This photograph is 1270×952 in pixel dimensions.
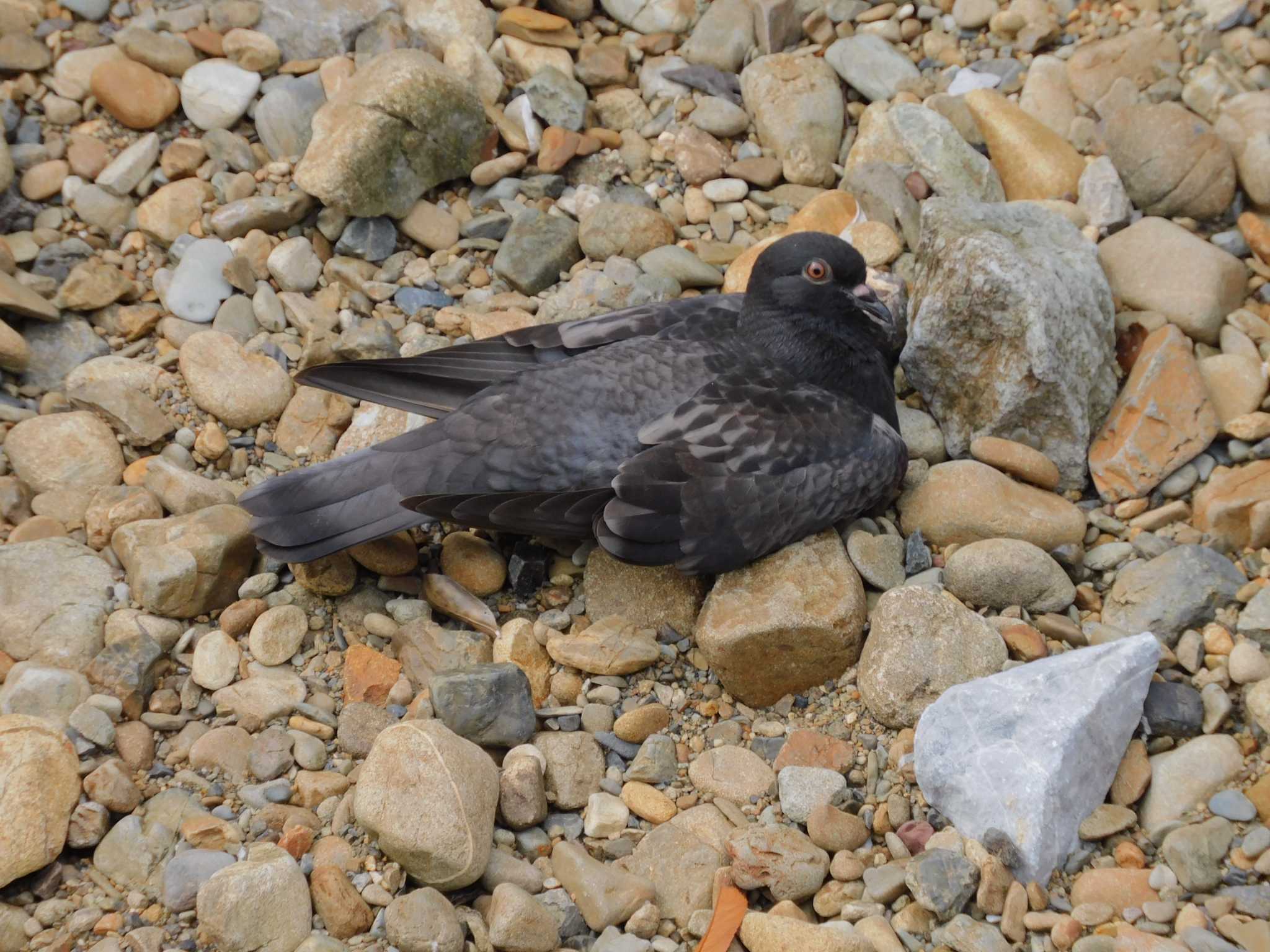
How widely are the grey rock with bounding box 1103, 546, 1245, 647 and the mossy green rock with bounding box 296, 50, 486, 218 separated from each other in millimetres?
3596

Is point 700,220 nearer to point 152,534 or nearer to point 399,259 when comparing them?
point 399,259

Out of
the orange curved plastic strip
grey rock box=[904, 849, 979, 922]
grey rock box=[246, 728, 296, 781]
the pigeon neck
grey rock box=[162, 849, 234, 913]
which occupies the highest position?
the pigeon neck

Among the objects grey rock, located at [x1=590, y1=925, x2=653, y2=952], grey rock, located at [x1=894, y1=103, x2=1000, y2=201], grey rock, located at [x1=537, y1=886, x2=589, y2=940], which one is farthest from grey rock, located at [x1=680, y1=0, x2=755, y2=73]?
grey rock, located at [x1=590, y1=925, x2=653, y2=952]

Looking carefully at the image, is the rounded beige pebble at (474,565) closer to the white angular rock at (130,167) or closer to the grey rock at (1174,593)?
the grey rock at (1174,593)

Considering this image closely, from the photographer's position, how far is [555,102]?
638cm

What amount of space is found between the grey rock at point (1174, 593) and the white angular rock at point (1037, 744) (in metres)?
0.40

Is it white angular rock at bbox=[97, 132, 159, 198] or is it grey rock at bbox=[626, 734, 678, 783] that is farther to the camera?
white angular rock at bbox=[97, 132, 159, 198]

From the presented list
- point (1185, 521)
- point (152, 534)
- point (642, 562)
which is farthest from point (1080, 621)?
point (152, 534)

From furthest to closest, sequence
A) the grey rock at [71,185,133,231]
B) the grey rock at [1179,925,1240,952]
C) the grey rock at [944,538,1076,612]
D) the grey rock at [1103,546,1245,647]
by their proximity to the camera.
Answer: the grey rock at [71,185,133,231] → the grey rock at [944,538,1076,612] → the grey rock at [1103,546,1245,647] → the grey rock at [1179,925,1240,952]

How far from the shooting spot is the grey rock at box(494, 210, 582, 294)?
5.86 meters

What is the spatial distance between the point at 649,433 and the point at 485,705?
1177 millimetres

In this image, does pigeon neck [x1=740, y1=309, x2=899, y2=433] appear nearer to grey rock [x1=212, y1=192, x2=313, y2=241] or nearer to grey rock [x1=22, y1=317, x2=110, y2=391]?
grey rock [x1=212, y1=192, x2=313, y2=241]

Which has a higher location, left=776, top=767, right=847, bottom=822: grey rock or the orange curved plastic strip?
left=776, top=767, right=847, bottom=822: grey rock

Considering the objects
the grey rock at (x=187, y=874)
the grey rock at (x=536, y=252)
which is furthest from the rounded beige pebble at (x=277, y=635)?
the grey rock at (x=536, y=252)
